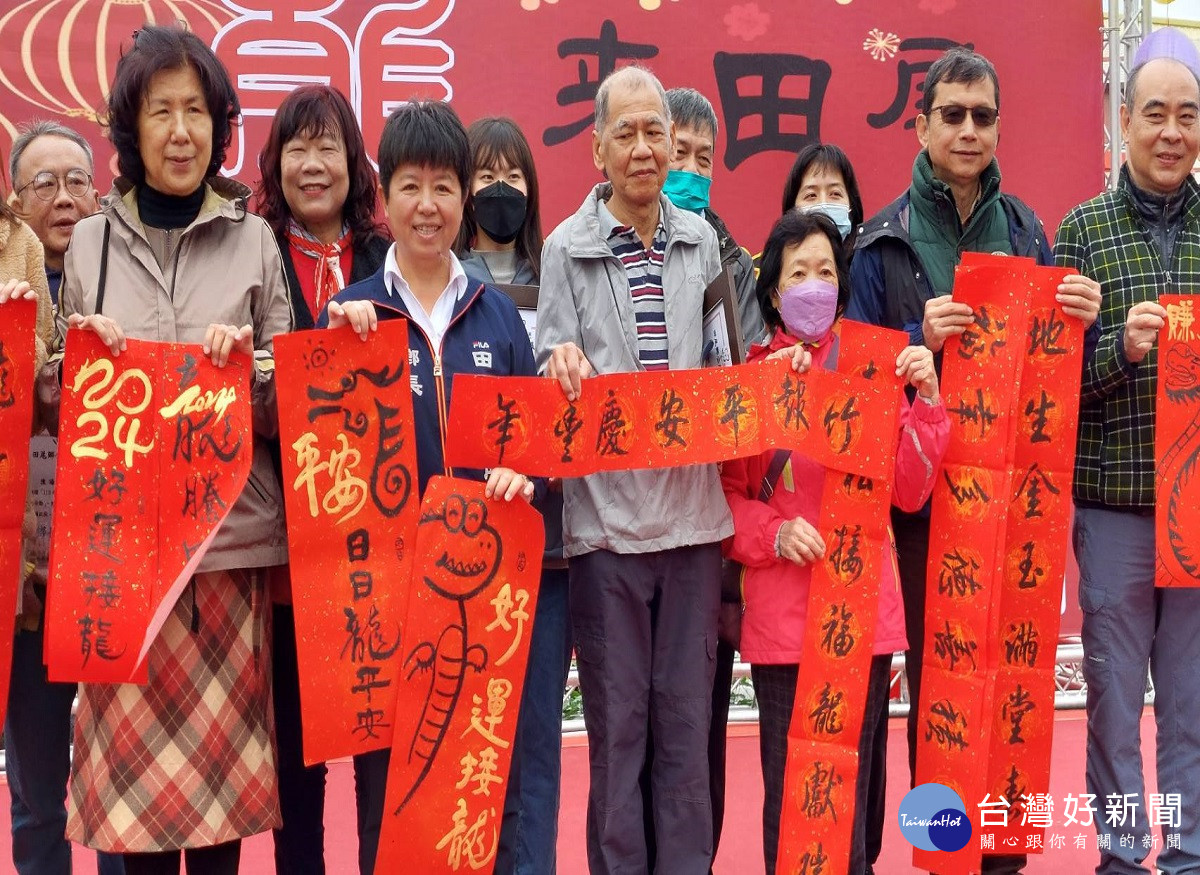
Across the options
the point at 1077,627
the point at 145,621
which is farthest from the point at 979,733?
the point at 1077,627

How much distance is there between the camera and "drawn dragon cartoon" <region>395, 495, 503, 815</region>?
2.42 meters

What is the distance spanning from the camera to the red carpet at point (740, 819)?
3.52m

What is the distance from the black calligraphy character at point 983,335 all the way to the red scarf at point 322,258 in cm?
143

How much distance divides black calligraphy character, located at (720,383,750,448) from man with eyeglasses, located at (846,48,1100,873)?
547 millimetres

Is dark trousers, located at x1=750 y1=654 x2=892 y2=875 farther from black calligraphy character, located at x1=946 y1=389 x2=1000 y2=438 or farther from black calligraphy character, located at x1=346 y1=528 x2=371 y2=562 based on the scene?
black calligraphy character, located at x1=346 y1=528 x2=371 y2=562

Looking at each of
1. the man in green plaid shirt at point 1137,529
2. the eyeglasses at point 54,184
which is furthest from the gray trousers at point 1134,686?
the eyeglasses at point 54,184

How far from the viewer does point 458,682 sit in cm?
245

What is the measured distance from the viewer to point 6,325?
93.4 inches

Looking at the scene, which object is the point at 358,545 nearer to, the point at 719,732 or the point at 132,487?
the point at 132,487

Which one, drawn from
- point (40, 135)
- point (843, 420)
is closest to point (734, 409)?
point (843, 420)

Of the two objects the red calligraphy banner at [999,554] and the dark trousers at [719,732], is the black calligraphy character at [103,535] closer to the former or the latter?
the dark trousers at [719,732]

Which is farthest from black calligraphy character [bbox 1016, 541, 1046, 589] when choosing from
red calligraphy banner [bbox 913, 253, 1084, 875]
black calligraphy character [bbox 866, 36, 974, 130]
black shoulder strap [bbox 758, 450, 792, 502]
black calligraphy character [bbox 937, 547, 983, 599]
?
black calligraphy character [bbox 866, 36, 974, 130]

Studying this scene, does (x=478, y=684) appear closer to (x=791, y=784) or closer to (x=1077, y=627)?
(x=791, y=784)

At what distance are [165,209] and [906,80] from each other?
350cm
